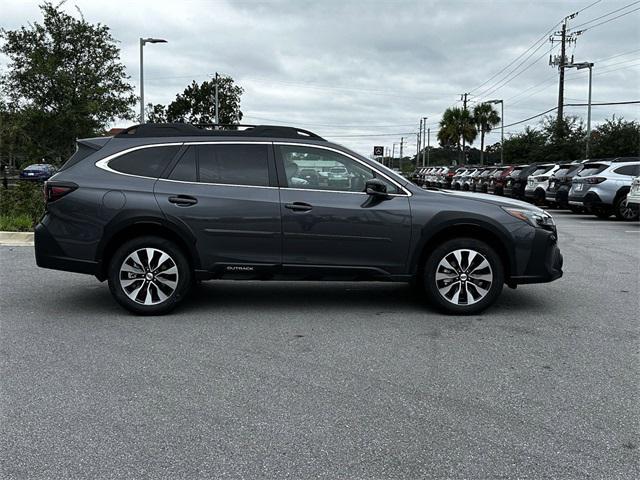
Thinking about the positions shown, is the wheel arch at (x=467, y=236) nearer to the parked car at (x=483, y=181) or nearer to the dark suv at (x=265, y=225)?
the dark suv at (x=265, y=225)

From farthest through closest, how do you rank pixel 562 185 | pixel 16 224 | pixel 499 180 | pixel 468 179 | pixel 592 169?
pixel 468 179
pixel 499 180
pixel 562 185
pixel 592 169
pixel 16 224

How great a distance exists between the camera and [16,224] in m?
12.6

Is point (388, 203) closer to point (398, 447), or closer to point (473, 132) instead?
point (398, 447)

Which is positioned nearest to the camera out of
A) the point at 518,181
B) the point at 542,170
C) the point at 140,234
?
the point at 140,234

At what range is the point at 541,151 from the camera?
149ft

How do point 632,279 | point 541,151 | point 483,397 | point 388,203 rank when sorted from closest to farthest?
point 483,397 → point 388,203 → point 632,279 → point 541,151

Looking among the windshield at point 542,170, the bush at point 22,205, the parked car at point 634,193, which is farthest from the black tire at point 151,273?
the windshield at point 542,170

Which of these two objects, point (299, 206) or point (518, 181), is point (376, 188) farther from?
point (518, 181)

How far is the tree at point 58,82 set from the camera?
2230 centimetres

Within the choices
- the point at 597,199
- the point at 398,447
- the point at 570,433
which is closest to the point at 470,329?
the point at 570,433

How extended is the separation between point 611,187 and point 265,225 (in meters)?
13.9

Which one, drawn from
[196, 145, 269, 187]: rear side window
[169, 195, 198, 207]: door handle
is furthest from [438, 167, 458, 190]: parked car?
[169, 195, 198, 207]: door handle

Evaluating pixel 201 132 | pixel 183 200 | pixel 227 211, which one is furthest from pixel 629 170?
pixel 183 200

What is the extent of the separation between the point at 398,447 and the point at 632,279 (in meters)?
6.16
